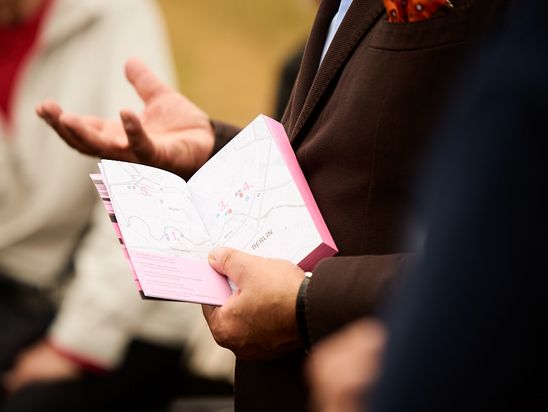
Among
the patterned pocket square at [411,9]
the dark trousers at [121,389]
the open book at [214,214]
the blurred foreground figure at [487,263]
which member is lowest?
the dark trousers at [121,389]

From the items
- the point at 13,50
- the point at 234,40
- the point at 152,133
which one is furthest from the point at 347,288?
the point at 234,40

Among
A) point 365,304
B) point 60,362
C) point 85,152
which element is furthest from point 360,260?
point 60,362

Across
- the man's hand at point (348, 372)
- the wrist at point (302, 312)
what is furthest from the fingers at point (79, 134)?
the man's hand at point (348, 372)

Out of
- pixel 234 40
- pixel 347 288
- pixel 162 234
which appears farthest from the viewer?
pixel 234 40

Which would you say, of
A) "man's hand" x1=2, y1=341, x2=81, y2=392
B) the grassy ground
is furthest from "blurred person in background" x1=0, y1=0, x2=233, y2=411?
the grassy ground

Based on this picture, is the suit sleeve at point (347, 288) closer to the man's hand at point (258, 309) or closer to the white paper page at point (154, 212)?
the man's hand at point (258, 309)

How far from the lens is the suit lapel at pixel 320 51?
81 cm

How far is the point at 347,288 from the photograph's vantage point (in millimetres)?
737

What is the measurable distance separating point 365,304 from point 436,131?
6.2 inches

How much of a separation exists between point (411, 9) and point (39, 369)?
117 centimetres

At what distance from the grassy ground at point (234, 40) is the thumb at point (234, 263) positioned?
112 inches

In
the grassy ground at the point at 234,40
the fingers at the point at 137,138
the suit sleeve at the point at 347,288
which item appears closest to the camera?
the suit sleeve at the point at 347,288

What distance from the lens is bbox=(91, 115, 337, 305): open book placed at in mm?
811

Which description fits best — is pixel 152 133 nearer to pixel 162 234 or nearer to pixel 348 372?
pixel 162 234
